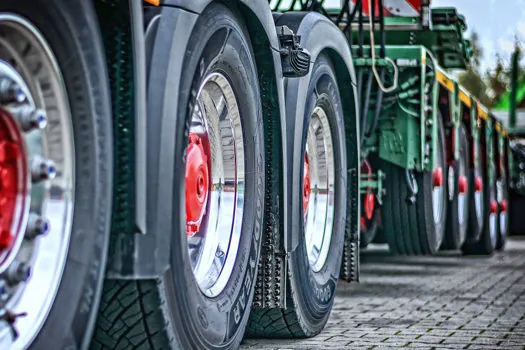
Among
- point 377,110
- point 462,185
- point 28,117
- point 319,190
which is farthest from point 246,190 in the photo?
point 462,185

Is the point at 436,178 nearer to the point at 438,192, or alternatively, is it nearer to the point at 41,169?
the point at 438,192

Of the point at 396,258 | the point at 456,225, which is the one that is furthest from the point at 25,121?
the point at 396,258

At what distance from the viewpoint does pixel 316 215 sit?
548 centimetres

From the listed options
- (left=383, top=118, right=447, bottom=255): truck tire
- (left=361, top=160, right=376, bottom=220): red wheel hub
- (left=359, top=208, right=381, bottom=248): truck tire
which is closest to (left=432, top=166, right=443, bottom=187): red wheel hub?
(left=383, top=118, right=447, bottom=255): truck tire

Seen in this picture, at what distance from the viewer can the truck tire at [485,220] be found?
12109 mm

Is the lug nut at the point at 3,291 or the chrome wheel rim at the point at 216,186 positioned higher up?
the chrome wheel rim at the point at 216,186

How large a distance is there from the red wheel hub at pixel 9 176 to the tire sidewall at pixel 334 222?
212cm

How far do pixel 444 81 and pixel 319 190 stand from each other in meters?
3.96

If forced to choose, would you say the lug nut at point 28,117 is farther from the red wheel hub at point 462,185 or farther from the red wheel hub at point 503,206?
the red wheel hub at point 503,206

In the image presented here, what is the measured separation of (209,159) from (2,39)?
4.71 feet

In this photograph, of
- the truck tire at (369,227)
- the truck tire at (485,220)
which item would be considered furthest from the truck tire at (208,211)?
the truck tire at (485,220)

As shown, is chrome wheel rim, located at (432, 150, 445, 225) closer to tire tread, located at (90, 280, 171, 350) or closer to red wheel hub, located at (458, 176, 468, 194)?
red wheel hub, located at (458, 176, 468, 194)

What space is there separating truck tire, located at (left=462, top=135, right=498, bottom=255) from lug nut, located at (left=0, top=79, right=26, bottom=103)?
31.5 feet

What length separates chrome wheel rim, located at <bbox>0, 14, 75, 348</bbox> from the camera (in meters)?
2.59
